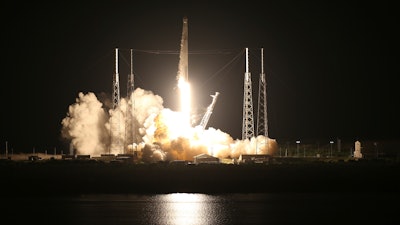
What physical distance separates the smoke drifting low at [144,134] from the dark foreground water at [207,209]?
75.1ft

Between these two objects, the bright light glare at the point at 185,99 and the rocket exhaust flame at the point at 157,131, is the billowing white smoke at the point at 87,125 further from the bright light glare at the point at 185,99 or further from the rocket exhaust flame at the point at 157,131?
the bright light glare at the point at 185,99

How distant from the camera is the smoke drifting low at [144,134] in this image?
320 ft

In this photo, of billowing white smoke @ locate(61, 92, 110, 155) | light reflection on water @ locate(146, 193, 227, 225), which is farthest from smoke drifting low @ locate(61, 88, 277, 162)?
light reflection on water @ locate(146, 193, 227, 225)

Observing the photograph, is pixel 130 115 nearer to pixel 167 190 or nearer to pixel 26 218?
pixel 167 190

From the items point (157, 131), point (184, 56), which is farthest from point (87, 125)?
point (184, 56)

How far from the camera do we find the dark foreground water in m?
59.2

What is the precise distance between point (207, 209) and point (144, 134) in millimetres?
40652

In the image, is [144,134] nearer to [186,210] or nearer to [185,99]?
[185,99]

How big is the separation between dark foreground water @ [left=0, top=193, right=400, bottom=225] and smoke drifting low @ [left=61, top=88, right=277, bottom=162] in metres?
22.9

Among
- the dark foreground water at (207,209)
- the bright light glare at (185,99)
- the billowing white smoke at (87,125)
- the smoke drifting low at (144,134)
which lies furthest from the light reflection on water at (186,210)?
the billowing white smoke at (87,125)

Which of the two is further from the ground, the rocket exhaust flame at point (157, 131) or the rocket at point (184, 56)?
the rocket at point (184, 56)

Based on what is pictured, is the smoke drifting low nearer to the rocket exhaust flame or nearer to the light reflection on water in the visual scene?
the rocket exhaust flame

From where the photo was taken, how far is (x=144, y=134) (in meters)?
104

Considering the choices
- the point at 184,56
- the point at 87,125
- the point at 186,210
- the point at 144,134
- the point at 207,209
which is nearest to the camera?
the point at 207,209
